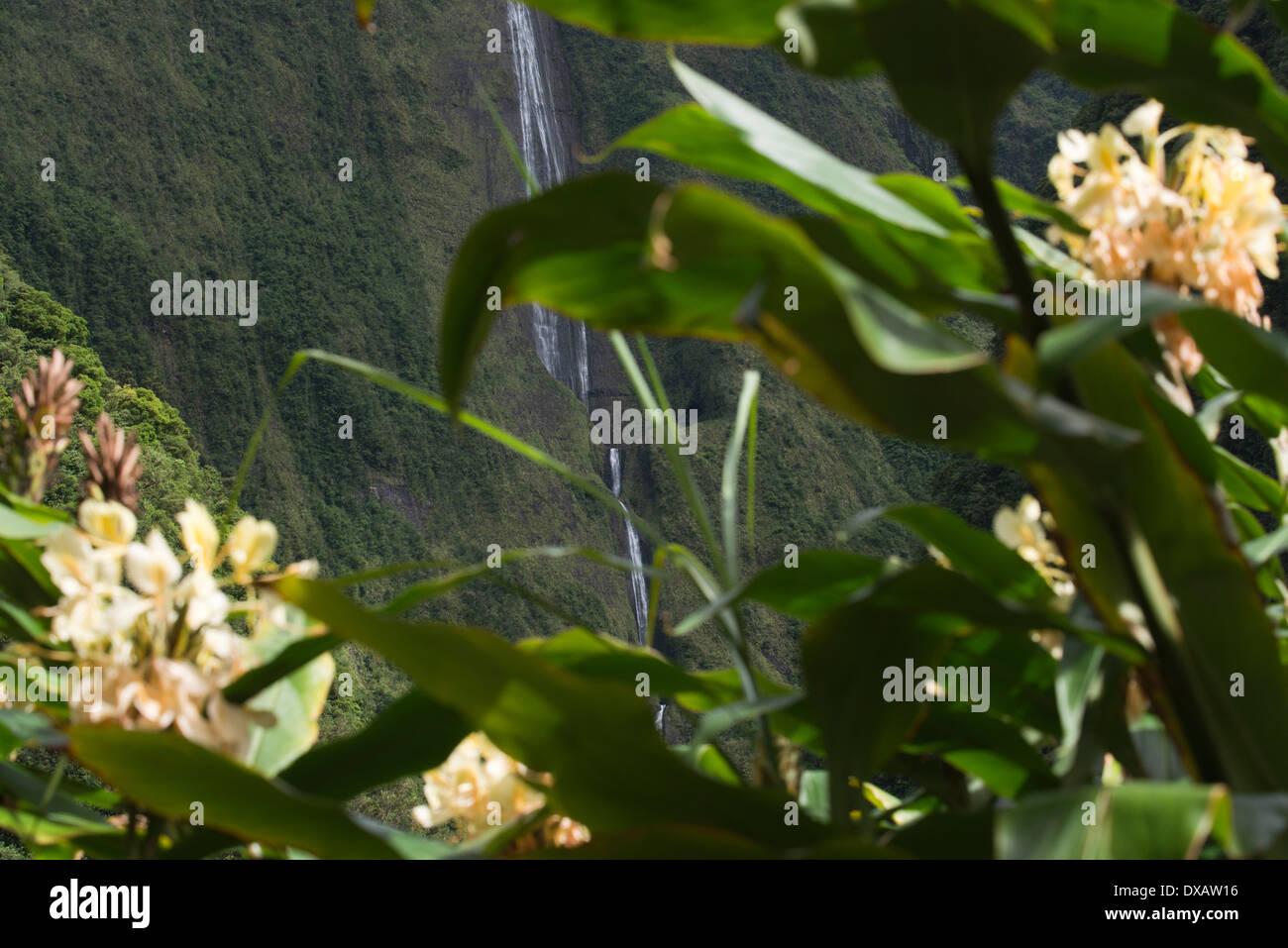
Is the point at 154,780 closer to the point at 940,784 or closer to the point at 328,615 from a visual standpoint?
the point at 328,615

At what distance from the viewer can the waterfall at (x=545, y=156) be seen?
1759 centimetres


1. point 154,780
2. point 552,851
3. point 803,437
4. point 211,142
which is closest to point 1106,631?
point 552,851

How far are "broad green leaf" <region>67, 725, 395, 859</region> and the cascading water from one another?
1635 centimetres

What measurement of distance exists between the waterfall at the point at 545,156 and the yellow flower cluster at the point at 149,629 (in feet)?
53.3

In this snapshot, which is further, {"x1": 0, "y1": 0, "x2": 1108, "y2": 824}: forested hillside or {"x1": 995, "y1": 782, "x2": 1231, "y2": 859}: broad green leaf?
{"x1": 0, "y1": 0, "x2": 1108, "y2": 824}: forested hillside

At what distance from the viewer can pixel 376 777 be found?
0.40m

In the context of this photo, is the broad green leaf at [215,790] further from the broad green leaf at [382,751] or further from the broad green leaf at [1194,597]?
the broad green leaf at [1194,597]

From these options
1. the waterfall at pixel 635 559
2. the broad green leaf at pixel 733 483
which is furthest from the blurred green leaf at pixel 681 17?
the waterfall at pixel 635 559

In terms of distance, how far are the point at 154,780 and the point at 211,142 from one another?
23.3 meters

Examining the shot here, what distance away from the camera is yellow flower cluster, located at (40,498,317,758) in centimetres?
35

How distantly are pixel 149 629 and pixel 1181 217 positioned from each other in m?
0.48

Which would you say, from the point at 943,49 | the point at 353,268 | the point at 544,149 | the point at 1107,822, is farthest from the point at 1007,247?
the point at 353,268

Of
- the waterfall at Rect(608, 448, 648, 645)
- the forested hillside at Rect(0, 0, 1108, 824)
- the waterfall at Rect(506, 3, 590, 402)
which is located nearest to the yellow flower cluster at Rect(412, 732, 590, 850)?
the waterfall at Rect(608, 448, 648, 645)

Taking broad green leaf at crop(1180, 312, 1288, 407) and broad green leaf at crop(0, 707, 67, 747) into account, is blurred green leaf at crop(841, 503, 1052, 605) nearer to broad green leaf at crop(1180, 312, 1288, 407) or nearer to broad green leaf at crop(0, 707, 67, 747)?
broad green leaf at crop(1180, 312, 1288, 407)
